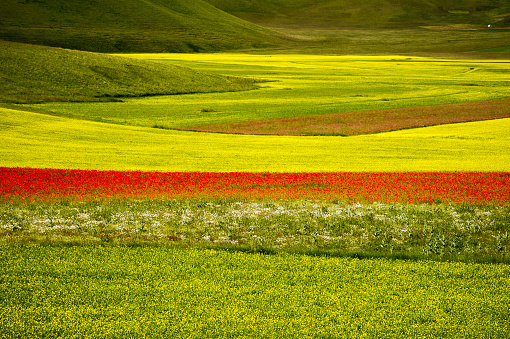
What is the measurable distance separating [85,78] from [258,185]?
5471 centimetres

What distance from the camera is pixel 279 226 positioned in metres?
16.2

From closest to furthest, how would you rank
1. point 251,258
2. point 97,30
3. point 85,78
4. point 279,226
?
point 251,258
point 279,226
point 85,78
point 97,30

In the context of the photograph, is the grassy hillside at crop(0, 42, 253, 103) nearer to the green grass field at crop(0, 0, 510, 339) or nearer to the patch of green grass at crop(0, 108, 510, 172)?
the green grass field at crop(0, 0, 510, 339)

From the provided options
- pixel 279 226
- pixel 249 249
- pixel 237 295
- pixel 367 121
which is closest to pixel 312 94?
pixel 367 121

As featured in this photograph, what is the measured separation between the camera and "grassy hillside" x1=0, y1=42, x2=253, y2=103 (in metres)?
62.4

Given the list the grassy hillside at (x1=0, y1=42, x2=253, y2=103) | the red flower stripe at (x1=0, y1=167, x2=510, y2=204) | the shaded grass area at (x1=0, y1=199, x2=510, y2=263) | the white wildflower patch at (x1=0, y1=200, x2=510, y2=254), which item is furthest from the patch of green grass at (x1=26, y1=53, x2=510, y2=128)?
the white wildflower patch at (x1=0, y1=200, x2=510, y2=254)

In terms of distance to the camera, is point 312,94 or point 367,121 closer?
point 367,121

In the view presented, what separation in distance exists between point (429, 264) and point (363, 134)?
30062mm

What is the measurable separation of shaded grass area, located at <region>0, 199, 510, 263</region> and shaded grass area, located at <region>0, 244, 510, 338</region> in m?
1.09

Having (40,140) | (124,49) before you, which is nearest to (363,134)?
(40,140)

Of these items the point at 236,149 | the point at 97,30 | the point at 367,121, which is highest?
the point at 97,30

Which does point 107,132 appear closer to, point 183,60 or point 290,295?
point 290,295

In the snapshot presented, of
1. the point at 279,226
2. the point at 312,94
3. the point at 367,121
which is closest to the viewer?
the point at 279,226

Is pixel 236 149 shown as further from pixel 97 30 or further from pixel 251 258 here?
pixel 97 30
